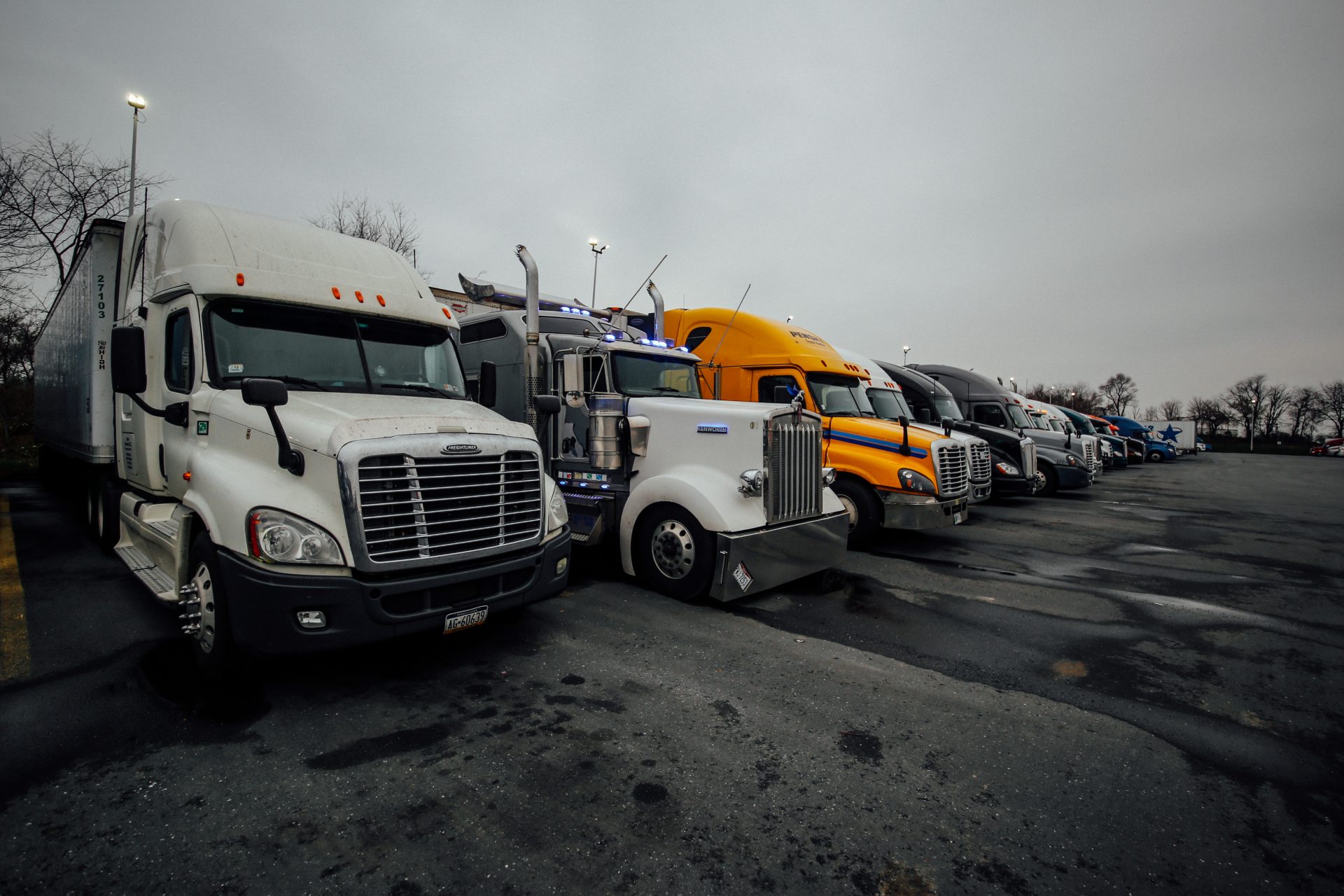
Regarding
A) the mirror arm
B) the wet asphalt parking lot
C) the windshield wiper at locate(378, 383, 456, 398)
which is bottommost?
the wet asphalt parking lot

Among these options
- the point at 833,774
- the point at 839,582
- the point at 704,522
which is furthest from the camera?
the point at 839,582

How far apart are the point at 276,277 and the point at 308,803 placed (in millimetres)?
3736

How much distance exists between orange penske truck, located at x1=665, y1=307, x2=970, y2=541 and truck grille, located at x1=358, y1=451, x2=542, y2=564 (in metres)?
4.41

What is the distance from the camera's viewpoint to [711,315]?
10.3 metres

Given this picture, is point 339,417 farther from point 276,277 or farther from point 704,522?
point 704,522

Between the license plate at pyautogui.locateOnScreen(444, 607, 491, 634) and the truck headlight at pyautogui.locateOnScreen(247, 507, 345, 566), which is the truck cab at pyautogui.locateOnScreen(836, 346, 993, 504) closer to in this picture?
the license plate at pyautogui.locateOnScreen(444, 607, 491, 634)

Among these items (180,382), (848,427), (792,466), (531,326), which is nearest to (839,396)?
(848,427)

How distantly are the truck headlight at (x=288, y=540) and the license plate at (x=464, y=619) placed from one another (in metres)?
0.71

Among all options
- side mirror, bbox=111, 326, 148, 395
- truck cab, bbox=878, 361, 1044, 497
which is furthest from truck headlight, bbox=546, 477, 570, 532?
truck cab, bbox=878, 361, 1044, 497

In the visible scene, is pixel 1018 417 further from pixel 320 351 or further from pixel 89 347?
pixel 89 347

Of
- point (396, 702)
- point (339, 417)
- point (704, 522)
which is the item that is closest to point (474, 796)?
point (396, 702)

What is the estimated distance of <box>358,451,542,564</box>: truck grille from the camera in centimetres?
349

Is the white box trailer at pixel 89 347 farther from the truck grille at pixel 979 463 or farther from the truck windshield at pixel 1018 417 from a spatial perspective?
the truck windshield at pixel 1018 417

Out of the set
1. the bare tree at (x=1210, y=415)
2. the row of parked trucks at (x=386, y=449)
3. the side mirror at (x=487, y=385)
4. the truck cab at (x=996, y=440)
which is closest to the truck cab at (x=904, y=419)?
the row of parked trucks at (x=386, y=449)
